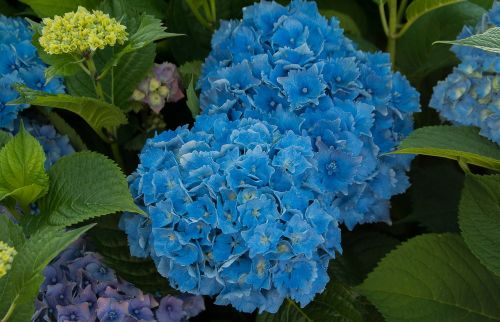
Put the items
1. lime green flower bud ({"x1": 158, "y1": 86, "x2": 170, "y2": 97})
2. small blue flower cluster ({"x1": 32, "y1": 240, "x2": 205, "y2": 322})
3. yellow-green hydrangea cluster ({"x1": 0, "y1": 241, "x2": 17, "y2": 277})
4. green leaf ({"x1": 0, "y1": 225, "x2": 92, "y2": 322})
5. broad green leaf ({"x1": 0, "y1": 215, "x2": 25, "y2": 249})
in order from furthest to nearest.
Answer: lime green flower bud ({"x1": 158, "y1": 86, "x2": 170, "y2": 97})
small blue flower cluster ({"x1": 32, "y1": 240, "x2": 205, "y2": 322})
broad green leaf ({"x1": 0, "y1": 215, "x2": 25, "y2": 249})
green leaf ({"x1": 0, "y1": 225, "x2": 92, "y2": 322})
yellow-green hydrangea cluster ({"x1": 0, "y1": 241, "x2": 17, "y2": 277})

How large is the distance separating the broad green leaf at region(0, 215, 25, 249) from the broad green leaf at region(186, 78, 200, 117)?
430 millimetres

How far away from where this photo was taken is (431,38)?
1737mm

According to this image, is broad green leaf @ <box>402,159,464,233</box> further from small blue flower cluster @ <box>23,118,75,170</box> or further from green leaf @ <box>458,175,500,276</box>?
small blue flower cluster @ <box>23,118,75,170</box>

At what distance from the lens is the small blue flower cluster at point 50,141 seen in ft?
4.69

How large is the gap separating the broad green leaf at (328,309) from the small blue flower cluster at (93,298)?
16 centimetres

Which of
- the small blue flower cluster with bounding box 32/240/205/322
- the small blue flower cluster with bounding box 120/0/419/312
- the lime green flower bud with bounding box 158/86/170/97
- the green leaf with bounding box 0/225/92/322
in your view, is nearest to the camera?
the green leaf with bounding box 0/225/92/322

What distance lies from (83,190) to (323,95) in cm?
46

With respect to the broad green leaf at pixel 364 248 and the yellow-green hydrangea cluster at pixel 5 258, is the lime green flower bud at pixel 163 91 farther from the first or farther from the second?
the yellow-green hydrangea cluster at pixel 5 258

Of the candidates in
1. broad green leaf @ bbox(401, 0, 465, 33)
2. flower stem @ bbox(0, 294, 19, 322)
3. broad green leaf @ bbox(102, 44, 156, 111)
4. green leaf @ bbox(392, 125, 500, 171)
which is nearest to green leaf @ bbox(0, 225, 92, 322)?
flower stem @ bbox(0, 294, 19, 322)

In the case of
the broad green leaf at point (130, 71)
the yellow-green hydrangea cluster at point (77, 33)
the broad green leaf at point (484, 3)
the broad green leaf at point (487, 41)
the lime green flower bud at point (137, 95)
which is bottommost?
the lime green flower bud at point (137, 95)

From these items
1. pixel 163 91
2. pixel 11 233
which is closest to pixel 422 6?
pixel 163 91

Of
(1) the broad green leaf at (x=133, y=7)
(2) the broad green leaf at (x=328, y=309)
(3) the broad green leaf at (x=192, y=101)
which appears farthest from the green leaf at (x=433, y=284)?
(1) the broad green leaf at (x=133, y=7)

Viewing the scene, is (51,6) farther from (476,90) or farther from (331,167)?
(476,90)

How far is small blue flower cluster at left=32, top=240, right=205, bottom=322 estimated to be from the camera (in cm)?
130
